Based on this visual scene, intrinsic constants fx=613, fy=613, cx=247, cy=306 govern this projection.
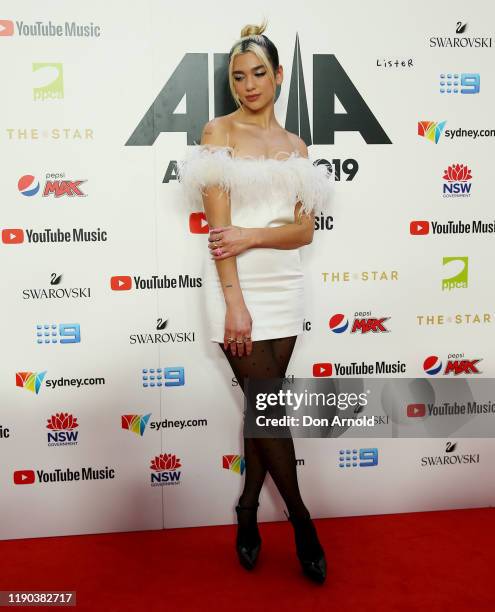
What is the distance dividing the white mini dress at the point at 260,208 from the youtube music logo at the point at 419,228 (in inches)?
24.9

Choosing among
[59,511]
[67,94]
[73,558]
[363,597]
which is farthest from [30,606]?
[67,94]

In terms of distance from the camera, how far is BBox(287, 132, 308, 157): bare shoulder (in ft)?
8.27

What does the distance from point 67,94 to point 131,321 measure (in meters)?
1.03

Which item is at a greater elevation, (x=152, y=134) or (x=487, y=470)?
(x=152, y=134)

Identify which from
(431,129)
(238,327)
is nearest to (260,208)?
(238,327)

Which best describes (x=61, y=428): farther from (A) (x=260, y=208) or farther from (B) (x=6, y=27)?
(B) (x=6, y=27)

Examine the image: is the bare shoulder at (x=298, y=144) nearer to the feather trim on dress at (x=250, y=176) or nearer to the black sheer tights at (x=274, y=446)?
the feather trim on dress at (x=250, y=176)

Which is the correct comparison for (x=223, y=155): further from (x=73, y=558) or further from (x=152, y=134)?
(x=73, y=558)

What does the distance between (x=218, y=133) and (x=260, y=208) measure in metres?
0.35

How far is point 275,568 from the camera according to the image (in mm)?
2541

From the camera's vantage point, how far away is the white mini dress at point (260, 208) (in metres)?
2.31

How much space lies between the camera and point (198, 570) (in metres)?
2.54

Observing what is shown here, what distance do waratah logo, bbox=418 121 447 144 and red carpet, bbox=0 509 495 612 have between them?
184cm

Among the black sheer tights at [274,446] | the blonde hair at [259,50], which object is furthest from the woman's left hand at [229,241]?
the blonde hair at [259,50]
